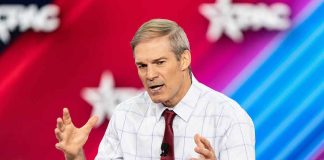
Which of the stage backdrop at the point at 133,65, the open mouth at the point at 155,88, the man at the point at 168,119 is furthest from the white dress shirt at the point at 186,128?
the stage backdrop at the point at 133,65

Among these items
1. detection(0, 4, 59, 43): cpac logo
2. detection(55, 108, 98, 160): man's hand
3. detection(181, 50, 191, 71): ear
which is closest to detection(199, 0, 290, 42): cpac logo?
detection(0, 4, 59, 43): cpac logo

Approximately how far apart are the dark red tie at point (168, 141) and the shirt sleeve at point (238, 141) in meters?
0.16

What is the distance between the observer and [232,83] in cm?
281

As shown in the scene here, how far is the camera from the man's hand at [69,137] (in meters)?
1.88

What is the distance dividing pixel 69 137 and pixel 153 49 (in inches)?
14.8

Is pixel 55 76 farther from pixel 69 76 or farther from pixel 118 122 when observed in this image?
pixel 118 122

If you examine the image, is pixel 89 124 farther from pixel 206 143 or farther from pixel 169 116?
pixel 206 143

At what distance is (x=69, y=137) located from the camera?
1.90 metres

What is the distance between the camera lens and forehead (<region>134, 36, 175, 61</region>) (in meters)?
1.85

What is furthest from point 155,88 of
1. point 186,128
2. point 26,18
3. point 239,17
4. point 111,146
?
point 26,18

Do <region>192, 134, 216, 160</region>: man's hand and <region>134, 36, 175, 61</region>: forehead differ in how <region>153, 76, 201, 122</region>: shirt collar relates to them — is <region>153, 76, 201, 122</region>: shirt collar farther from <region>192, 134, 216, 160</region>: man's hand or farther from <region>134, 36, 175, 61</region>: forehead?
<region>192, 134, 216, 160</region>: man's hand

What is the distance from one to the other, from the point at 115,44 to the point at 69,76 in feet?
0.93

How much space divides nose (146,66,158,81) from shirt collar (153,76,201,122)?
0.15 meters

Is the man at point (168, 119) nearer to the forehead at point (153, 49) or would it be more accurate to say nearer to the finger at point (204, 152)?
the forehead at point (153, 49)
